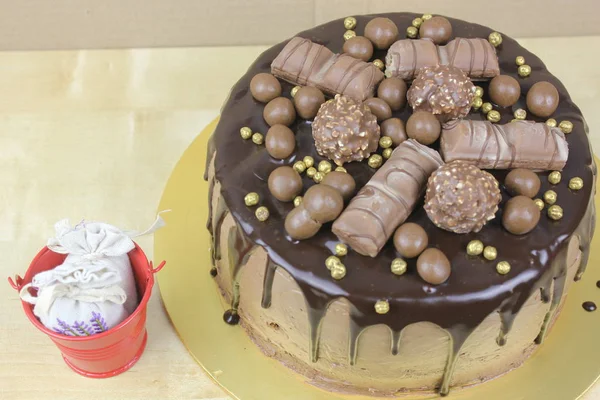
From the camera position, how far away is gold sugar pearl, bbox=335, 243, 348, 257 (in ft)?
5.16

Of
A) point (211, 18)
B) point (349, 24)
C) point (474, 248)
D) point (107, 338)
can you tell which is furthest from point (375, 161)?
point (211, 18)

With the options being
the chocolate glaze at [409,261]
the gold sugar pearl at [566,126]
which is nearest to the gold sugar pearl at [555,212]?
the chocolate glaze at [409,261]

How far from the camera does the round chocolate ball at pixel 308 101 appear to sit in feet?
5.80

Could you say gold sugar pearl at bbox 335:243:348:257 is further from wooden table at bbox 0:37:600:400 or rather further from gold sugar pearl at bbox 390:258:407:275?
wooden table at bbox 0:37:600:400

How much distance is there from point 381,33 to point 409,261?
27.4 inches

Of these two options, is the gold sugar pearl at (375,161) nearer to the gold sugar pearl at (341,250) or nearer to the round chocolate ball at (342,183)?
the round chocolate ball at (342,183)

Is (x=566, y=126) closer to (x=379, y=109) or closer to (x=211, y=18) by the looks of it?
(x=379, y=109)

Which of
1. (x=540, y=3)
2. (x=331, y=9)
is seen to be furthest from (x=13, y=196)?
(x=540, y=3)

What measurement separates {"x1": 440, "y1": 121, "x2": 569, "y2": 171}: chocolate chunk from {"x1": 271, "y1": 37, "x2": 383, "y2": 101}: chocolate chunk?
0.79 ft

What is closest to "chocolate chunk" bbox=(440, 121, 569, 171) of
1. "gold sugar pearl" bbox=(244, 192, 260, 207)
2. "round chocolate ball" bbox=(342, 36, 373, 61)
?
"round chocolate ball" bbox=(342, 36, 373, 61)

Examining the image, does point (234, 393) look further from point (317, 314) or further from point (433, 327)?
point (433, 327)

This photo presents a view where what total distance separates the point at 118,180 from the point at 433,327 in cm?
117

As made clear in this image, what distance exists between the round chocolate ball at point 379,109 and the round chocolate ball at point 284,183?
0.27 metres

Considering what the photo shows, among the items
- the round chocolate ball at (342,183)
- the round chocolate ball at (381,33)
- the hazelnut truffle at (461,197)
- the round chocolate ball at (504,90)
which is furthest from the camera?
the round chocolate ball at (381,33)
